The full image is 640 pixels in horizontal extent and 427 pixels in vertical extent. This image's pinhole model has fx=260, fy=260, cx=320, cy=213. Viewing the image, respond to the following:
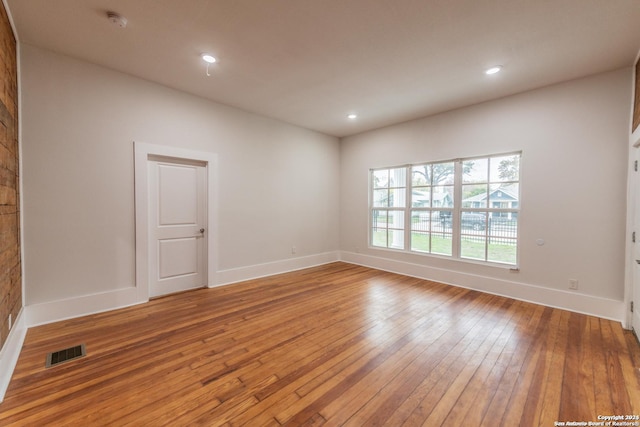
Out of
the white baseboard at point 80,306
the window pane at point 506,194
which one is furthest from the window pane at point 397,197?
the white baseboard at point 80,306

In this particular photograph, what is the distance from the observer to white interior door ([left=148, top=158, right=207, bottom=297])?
3.62 metres

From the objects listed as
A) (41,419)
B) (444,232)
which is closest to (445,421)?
(41,419)

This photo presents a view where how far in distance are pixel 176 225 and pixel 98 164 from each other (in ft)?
3.85

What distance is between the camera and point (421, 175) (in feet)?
16.0

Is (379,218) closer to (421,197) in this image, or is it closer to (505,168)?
(421,197)

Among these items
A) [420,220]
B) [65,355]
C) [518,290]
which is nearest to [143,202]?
[65,355]

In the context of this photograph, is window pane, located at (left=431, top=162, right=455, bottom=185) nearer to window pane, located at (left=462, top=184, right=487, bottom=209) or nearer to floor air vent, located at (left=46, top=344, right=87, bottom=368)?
window pane, located at (left=462, top=184, right=487, bottom=209)

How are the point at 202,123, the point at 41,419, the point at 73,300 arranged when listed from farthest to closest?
the point at 202,123, the point at 73,300, the point at 41,419

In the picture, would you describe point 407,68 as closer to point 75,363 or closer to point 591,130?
point 591,130

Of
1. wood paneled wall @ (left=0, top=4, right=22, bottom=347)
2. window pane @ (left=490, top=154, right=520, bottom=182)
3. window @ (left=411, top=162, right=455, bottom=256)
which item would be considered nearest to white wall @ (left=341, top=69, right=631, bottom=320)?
window pane @ (left=490, top=154, right=520, bottom=182)

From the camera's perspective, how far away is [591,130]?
317 centimetres

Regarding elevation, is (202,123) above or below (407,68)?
below

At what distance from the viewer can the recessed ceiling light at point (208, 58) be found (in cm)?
282

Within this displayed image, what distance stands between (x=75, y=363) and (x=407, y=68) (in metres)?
4.31
